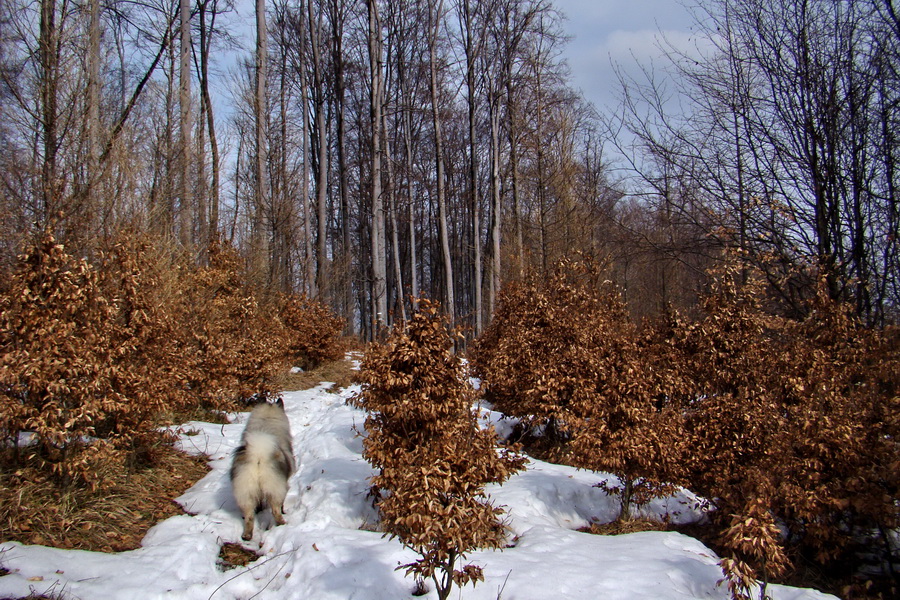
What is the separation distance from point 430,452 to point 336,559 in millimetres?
1335

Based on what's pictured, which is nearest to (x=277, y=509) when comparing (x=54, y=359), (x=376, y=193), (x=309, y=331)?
(x=54, y=359)

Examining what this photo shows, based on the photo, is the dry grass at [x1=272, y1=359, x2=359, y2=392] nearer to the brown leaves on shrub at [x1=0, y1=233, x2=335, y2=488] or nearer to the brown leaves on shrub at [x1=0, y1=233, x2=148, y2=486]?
the brown leaves on shrub at [x1=0, y1=233, x2=335, y2=488]

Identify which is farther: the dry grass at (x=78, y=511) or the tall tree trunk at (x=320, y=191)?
the tall tree trunk at (x=320, y=191)

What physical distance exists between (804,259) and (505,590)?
665cm

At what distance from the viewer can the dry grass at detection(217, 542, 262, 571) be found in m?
4.33

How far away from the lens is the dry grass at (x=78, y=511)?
395 centimetres

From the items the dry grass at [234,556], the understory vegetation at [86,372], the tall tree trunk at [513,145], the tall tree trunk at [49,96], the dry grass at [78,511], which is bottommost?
the dry grass at [234,556]

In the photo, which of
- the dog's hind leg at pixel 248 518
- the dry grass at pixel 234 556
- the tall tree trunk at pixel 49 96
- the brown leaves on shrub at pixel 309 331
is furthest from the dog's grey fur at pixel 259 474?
the brown leaves on shrub at pixel 309 331

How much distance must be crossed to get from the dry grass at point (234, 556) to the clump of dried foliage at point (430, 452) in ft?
3.96

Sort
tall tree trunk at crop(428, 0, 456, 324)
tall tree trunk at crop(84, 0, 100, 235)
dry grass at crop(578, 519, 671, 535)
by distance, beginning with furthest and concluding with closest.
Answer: tall tree trunk at crop(428, 0, 456, 324)
tall tree trunk at crop(84, 0, 100, 235)
dry grass at crop(578, 519, 671, 535)

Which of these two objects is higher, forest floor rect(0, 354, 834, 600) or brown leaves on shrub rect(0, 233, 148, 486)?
brown leaves on shrub rect(0, 233, 148, 486)

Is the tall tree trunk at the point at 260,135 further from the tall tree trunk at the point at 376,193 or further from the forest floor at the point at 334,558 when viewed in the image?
the forest floor at the point at 334,558

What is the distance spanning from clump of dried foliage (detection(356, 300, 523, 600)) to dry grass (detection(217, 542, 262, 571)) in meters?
1.21

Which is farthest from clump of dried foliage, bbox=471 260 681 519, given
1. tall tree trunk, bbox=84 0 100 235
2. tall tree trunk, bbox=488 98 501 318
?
tall tree trunk, bbox=488 98 501 318
